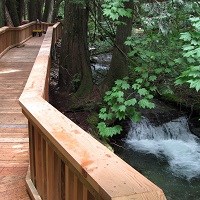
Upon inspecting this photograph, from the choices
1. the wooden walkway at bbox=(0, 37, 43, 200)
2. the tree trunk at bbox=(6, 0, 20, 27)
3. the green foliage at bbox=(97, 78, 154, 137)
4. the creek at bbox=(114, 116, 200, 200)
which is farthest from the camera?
the tree trunk at bbox=(6, 0, 20, 27)

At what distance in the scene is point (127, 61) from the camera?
940cm

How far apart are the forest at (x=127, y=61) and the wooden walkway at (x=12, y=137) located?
4.91 ft

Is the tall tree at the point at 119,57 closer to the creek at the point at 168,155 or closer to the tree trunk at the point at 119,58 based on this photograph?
the tree trunk at the point at 119,58

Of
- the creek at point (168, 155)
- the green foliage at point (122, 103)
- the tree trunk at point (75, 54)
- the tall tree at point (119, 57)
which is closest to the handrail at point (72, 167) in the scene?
the green foliage at point (122, 103)

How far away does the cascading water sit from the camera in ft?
29.1

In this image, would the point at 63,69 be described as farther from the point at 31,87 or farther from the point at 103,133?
the point at 31,87

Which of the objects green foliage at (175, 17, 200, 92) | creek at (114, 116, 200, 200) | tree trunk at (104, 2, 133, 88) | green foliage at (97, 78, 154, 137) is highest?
green foliage at (175, 17, 200, 92)

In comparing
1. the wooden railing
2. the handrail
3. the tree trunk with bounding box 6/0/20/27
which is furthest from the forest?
the tree trunk with bounding box 6/0/20/27

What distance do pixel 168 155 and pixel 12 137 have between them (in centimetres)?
497

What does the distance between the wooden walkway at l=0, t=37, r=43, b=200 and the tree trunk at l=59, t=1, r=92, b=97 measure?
113 cm

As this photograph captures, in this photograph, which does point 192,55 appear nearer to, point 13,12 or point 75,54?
point 75,54

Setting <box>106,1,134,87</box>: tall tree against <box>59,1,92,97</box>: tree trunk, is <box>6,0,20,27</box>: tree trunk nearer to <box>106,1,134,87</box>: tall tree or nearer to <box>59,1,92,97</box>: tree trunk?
<box>59,1,92,97</box>: tree trunk

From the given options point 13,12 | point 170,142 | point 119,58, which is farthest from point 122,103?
point 13,12

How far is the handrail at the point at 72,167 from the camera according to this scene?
144 cm
